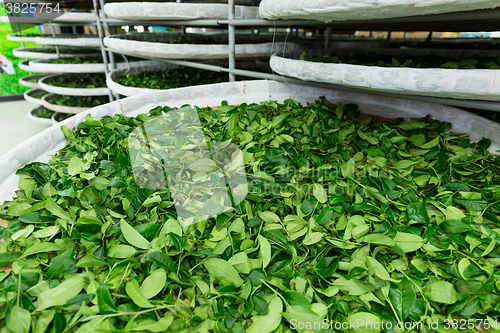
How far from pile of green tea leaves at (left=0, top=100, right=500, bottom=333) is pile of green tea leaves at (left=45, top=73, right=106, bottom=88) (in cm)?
266

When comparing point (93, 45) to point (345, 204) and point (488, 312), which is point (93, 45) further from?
point (488, 312)

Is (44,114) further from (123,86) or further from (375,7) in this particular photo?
(375,7)

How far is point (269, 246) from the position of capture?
602 mm

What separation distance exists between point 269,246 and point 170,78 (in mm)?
2013

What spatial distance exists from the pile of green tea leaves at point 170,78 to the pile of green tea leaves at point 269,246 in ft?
4.01

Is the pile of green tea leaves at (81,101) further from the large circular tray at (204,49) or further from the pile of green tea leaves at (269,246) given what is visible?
the pile of green tea leaves at (269,246)

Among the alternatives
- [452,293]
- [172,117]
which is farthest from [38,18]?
[452,293]

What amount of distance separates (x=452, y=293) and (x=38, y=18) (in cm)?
464

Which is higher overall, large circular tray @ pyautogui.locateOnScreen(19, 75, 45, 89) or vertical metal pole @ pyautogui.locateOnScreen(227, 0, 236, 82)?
vertical metal pole @ pyautogui.locateOnScreen(227, 0, 236, 82)

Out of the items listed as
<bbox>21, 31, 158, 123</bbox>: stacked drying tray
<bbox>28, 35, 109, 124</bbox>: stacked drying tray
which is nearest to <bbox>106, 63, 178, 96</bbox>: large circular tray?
<bbox>21, 31, 158, 123</bbox>: stacked drying tray

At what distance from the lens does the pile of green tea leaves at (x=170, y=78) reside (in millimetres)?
2047

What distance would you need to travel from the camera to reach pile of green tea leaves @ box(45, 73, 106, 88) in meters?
3.11

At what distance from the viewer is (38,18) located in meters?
3.41

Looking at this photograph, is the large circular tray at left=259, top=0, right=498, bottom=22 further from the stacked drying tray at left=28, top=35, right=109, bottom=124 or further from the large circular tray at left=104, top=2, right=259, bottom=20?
the stacked drying tray at left=28, top=35, right=109, bottom=124
